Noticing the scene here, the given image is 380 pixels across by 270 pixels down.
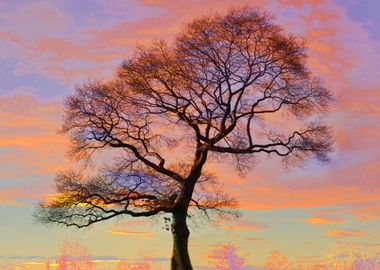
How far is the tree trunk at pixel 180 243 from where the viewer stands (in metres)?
29.4

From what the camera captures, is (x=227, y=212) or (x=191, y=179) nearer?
(x=191, y=179)

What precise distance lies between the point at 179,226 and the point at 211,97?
608cm

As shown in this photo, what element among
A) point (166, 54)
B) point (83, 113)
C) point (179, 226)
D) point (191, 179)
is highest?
point (166, 54)

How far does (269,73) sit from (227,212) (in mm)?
7176

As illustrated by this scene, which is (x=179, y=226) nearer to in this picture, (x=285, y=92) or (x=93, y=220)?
(x=93, y=220)

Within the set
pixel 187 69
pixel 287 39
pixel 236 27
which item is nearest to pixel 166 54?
pixel 187 69

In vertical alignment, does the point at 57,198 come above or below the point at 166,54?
below

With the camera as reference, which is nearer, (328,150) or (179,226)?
(179,226)

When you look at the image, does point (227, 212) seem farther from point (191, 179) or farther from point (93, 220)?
point (93, 220)

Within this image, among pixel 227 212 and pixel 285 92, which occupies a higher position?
pixel 285 92

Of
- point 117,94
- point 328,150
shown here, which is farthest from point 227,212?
point 117,94

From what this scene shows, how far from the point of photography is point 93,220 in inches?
1177

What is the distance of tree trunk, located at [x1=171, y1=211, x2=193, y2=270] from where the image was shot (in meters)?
29.4

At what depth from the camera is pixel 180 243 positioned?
29.5 metres
